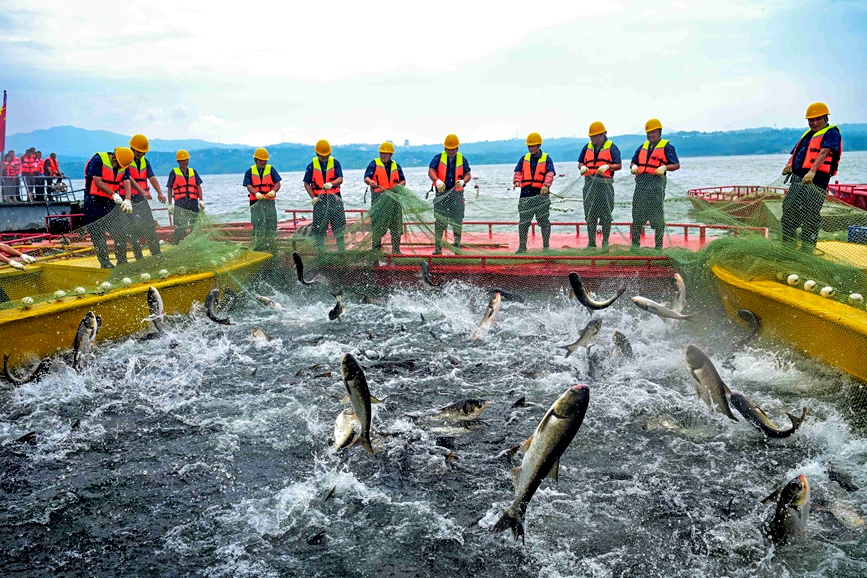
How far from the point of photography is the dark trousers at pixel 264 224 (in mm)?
11703

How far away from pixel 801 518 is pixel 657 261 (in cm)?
608

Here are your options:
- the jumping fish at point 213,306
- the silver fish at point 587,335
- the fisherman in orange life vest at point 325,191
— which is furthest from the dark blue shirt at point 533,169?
the jumping fish at point 213,306

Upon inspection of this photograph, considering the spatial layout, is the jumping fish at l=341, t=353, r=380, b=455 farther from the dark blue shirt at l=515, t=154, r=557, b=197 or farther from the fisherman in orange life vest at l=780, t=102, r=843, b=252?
the dark blue shirt at l=515, t=154, r=557, b=197

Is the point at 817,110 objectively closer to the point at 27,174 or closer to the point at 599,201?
the point at 599,201

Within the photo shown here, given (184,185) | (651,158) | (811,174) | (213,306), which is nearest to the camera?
(811,174)

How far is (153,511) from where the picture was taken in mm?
4980

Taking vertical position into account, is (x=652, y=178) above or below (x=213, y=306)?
above

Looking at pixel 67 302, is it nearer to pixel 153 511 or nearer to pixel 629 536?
pixel 153 511

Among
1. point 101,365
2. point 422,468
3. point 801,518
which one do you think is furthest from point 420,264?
point 801,518

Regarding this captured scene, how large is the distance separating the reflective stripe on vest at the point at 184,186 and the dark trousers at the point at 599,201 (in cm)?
795

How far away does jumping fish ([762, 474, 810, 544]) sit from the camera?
427cm

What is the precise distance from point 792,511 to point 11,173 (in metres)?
24.2

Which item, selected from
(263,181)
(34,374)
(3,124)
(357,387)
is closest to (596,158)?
(263,181)

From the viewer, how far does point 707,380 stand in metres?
5.82
